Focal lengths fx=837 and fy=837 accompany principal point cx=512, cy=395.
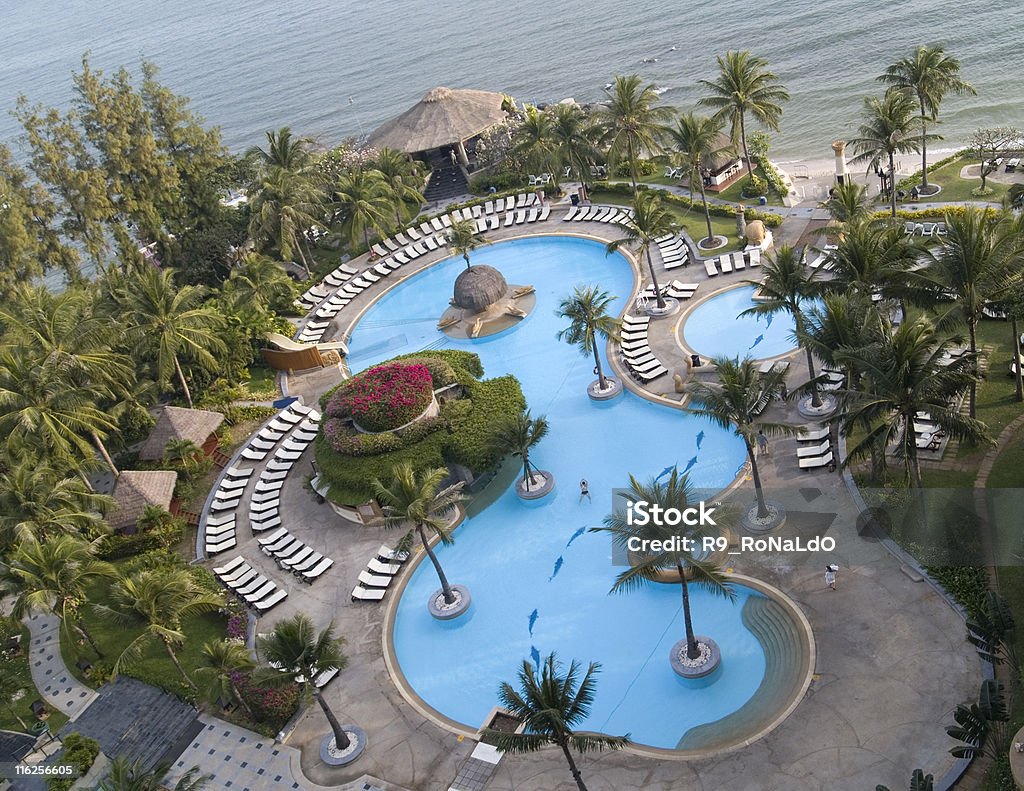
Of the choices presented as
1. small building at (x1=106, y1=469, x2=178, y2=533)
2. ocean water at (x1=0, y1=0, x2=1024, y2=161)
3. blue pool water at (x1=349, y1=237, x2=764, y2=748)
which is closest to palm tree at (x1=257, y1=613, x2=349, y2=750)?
blue pool water at (x1=349, y1=237, x2=764, y2=748)

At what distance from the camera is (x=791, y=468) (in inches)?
1272

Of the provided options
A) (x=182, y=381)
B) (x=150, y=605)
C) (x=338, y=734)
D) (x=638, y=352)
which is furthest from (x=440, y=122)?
(x=338, y=734)

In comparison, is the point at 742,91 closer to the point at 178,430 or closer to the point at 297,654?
the point at 178,430

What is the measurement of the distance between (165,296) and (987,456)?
121 feet

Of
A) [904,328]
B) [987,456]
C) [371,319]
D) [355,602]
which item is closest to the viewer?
[904,328]

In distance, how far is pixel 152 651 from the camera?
105 feet

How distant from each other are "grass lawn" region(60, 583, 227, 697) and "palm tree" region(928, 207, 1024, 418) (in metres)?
28.8

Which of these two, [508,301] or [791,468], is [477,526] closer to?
[791,468]

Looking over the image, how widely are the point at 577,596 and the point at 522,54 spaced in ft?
290

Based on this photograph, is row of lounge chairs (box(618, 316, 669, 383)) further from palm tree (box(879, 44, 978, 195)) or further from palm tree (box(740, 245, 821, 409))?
palm tree (box(879, 44, 978, 195))

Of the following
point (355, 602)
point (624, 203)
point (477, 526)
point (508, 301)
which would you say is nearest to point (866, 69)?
point (624, 203)

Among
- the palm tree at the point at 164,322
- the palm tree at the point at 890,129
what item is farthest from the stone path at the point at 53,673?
the palm tree at the point at 890,129

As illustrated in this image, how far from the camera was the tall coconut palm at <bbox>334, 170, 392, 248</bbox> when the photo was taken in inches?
2168

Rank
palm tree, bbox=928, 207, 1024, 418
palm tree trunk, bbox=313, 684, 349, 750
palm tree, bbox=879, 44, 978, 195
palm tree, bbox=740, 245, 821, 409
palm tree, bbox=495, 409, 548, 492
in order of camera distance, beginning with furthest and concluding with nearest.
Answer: palm tree, bbox=879, 44, 978, 195 < palm tree, bbox=495, 409, 548, 492 < palm tree, bbox=740, 245, 821, 409 < palm tree, bbox=928, 207, 1024, 418 < palm tree trunk, bbox=313, 684, 349, 750
